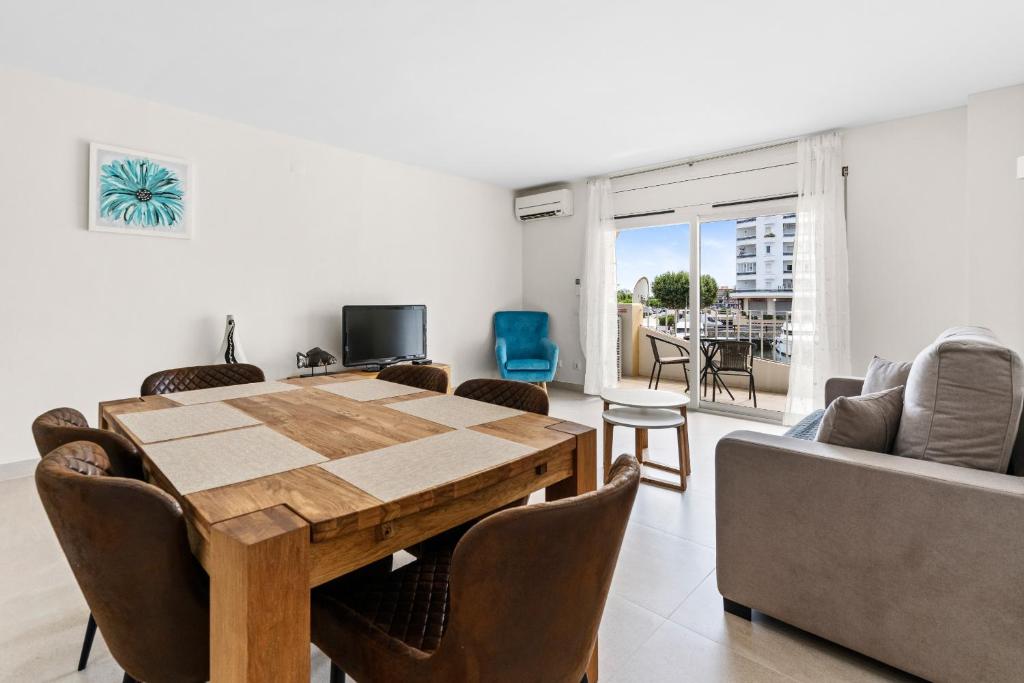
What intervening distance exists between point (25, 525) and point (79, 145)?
235 centimetres

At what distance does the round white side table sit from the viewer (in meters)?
2.71

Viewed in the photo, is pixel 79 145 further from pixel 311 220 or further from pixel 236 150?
pixel 311 220

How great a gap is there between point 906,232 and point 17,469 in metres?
6.37

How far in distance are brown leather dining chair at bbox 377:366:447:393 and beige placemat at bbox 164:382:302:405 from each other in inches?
18.9

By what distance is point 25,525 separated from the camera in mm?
2346

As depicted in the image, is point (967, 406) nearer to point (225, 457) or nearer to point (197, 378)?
point (225, 457)

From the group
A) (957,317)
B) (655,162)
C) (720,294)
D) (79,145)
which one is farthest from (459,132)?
(957,317)

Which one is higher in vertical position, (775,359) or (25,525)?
(775,359)

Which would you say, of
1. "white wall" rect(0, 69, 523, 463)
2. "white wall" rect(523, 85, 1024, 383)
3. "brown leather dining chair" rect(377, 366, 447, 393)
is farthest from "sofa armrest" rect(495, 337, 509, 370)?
"white wall" rect(523, 85, 1024, 383)

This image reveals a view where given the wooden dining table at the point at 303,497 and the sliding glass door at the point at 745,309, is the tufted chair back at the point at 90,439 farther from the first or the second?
the sliding glass door at the point at 745,309

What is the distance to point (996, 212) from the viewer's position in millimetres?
3283

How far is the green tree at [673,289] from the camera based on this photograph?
17.0 ft

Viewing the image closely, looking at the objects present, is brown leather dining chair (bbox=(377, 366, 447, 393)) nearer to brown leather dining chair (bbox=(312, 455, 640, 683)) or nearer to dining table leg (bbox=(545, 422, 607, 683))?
dining table leg (bbox=(545, 422, 607, 683))

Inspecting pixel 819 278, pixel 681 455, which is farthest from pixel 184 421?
pixel 819 278
